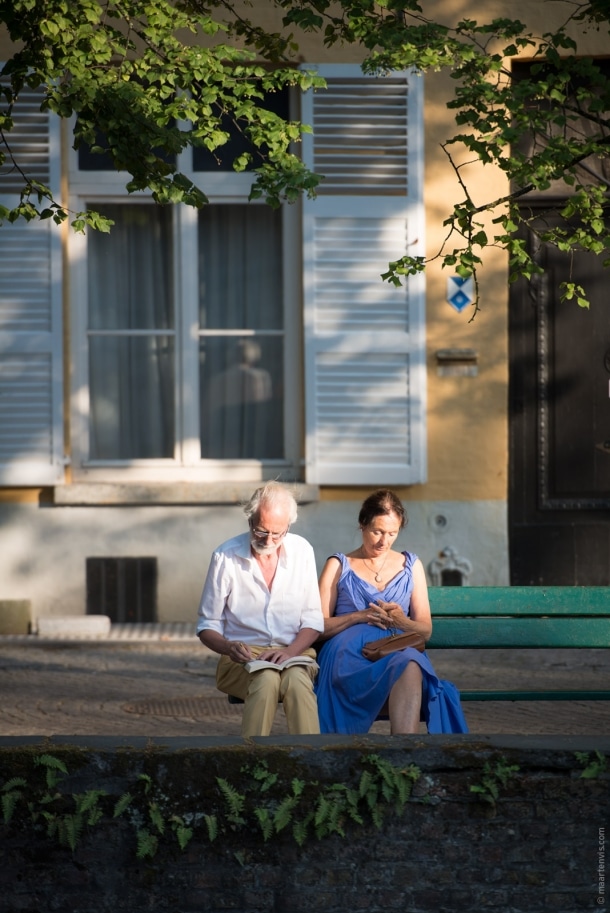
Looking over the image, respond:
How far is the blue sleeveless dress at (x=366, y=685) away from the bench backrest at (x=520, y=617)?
0.23 meters

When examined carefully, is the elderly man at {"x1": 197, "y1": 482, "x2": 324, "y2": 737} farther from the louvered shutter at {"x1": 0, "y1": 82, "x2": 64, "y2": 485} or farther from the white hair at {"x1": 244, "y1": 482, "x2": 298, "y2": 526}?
the louvered shutter at {"x1": 0, "y1": 82, "x2": 64, "y2": 485}

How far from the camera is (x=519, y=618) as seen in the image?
5547 mm

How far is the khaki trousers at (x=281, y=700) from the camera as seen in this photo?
190 inches

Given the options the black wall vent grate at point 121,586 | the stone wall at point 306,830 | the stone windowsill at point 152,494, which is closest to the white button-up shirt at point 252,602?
the stone wall at point 306,830

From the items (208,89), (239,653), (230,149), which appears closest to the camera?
(208,89)

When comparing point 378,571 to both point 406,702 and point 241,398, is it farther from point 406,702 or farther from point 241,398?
point 241,398

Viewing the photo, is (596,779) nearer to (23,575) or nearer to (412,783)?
(412,783)

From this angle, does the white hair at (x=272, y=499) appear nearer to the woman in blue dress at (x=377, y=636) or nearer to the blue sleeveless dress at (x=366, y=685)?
the woman in blue dress at (x=377, y=636)

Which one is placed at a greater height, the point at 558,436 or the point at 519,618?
the point at 558,436

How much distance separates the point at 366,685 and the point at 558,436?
4790 mm

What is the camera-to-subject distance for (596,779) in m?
4.01

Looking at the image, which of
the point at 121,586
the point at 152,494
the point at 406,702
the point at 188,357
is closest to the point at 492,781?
the point at 406,702

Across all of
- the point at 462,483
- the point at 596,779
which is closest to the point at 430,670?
the point at 596,779

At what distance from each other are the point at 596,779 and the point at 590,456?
567 centimetres
